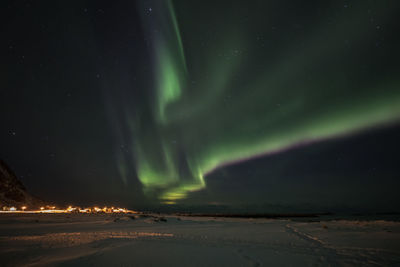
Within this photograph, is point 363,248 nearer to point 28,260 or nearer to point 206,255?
point 206,255

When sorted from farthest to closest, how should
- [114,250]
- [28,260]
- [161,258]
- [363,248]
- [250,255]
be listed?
[363,248] < [114,250] < [250,255] < [161,258] < [28,260]

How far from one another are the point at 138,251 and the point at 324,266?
6342 mm

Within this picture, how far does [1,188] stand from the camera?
76.0 metres

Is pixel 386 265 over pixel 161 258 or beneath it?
beneath

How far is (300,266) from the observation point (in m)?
6.03

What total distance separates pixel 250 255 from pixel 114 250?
5.18 m

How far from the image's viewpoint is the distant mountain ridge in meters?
74.4

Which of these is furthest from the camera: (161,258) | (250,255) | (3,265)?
(250,255)

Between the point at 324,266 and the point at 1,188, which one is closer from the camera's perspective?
the point at 324,266

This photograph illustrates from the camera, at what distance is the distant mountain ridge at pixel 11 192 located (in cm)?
7436

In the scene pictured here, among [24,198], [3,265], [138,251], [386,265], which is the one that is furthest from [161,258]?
[24,198]

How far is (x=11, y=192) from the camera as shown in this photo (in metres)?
80.6

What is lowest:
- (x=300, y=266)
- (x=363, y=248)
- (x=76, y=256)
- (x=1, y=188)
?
(x=363, y=248)

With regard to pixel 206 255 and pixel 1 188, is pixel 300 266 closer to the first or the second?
pixel 206 255
